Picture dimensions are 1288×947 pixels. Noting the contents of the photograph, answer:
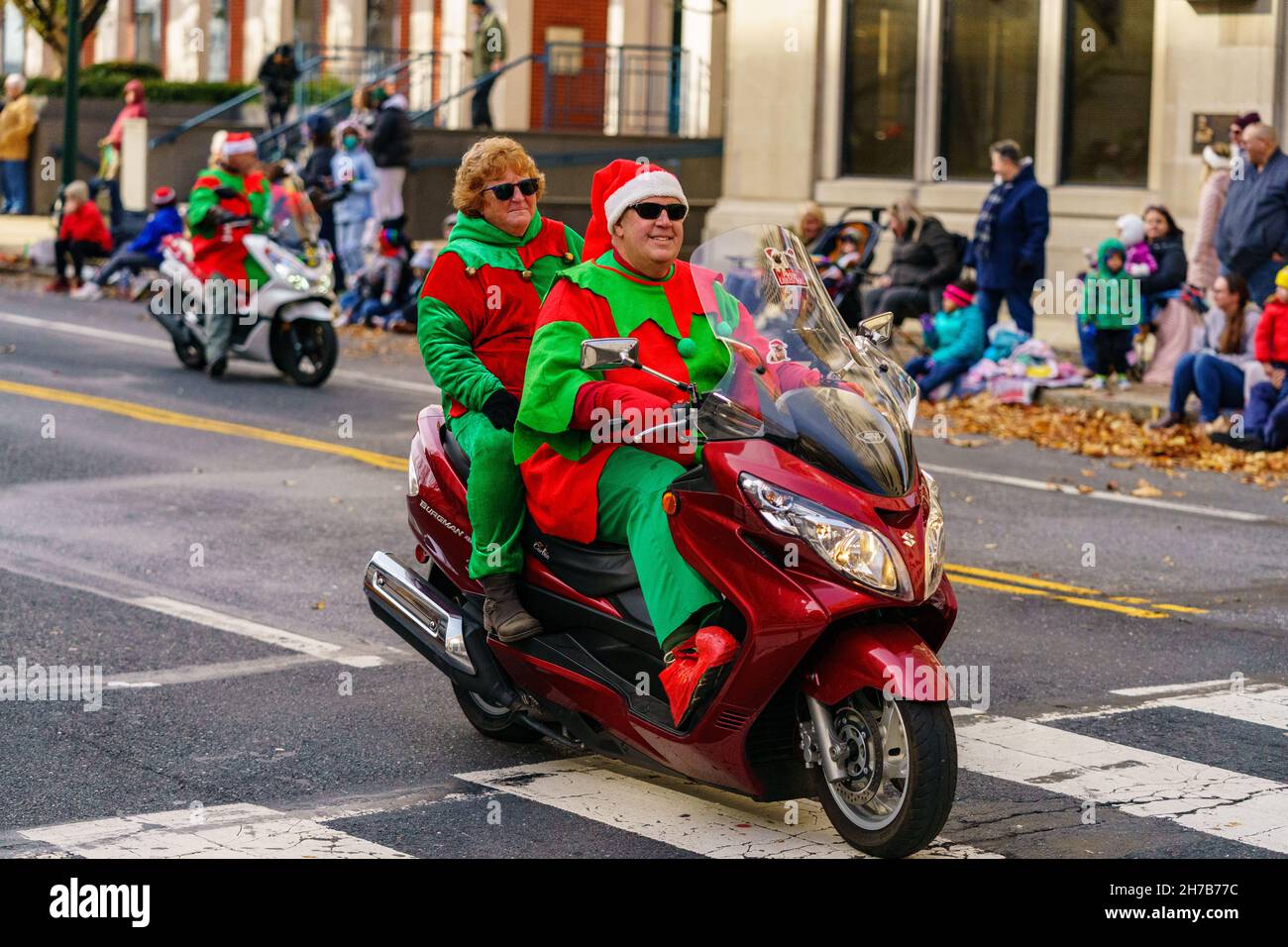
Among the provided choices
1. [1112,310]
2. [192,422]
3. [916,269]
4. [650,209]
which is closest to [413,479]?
[650,209]

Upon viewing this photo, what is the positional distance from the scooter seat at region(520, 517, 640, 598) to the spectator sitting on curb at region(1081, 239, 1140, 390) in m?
10.8

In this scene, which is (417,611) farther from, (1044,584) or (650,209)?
(1044,584)

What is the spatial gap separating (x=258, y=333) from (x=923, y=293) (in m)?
5.38

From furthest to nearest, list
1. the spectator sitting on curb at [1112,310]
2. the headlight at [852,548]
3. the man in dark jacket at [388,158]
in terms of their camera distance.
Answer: the man in dark jacket at [388,158] → the spectator sitting on curb at [1112,310] → the headlight at [852,548]

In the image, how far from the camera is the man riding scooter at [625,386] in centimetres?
592

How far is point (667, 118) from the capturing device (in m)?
31.4

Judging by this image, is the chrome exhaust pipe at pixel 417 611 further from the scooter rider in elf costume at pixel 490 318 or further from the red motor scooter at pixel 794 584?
the red motor scooter at pixel 794 584

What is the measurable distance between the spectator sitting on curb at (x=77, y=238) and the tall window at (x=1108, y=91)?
10.5 metres

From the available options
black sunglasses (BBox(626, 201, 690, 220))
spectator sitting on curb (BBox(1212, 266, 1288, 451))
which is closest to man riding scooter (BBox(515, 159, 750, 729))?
black sunglasses (BBox(626, 201, 690, 220))

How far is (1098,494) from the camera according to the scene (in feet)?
40.6

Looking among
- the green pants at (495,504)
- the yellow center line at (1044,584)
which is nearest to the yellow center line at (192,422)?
the yellow center line at (1044,584)

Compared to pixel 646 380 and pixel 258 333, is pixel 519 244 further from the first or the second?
pixel 258 333

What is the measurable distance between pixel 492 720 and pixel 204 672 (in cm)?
142

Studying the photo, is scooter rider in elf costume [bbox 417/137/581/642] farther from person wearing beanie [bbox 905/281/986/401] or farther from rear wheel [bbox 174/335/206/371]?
rear wheel [bbox 174/335/206/371]
